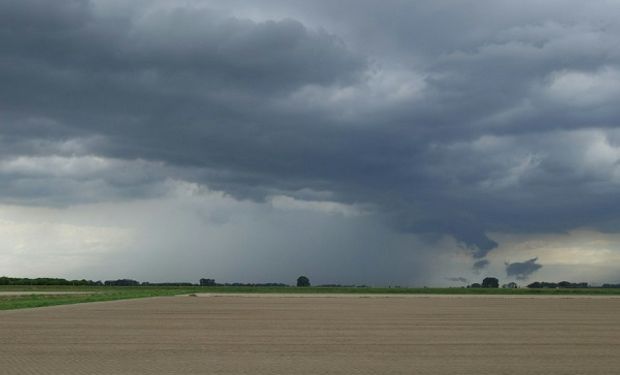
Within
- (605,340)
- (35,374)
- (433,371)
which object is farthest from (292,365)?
(605,340)

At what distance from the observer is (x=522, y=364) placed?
858 inches

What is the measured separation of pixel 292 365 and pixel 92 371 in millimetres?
5646

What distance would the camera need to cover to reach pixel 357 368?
67.1 feet

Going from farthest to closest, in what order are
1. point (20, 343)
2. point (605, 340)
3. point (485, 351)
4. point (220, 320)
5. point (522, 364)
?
point (220, 320) → point (605, 340) → point (20, 343) → point (485, 351) → point (522, 364)

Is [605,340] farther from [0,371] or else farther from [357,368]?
[0,371]

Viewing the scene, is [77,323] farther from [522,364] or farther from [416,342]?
[522,364]

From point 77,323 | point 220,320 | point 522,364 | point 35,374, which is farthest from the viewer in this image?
point 220,320

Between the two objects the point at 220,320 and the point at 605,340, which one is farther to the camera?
the point at 220,320

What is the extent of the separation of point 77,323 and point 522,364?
26.2 metres

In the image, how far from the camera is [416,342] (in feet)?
93.5

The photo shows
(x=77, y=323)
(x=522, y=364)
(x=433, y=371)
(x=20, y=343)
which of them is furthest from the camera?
(x=77, y=323)

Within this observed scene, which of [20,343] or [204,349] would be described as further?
[20,343]

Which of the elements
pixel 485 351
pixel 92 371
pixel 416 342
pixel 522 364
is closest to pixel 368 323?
pixel 416 342

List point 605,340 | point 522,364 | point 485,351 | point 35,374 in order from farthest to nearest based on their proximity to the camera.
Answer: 1. point 605,340
2. point 485,351
3. point 522,364
4. point 35,374
